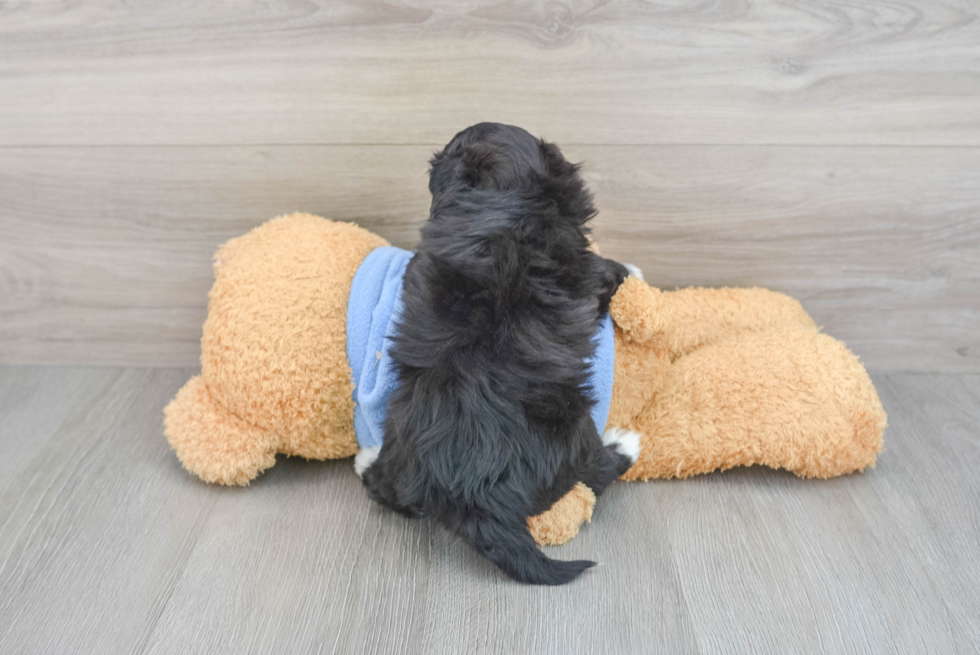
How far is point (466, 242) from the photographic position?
2.58 feet

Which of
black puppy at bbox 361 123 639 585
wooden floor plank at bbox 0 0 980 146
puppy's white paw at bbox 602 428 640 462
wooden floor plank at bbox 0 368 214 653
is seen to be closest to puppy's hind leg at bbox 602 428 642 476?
puppy's white paw at bbox 602 428 640 462

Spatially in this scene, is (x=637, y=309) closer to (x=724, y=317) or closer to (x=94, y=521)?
(x=724, y=317)

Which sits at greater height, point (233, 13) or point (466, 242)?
point (233, 13)

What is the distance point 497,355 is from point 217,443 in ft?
1.51

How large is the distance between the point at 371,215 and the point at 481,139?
373 millimetres

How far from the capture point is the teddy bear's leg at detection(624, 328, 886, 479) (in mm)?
963

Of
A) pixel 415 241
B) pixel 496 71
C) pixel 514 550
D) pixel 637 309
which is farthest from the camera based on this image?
A: pixel 415 241

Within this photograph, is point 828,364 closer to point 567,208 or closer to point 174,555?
point 567,208

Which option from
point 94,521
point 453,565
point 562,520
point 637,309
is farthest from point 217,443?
point 637,309

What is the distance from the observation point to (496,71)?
1043mm

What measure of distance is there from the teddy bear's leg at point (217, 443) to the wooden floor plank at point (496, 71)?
17.4 inches

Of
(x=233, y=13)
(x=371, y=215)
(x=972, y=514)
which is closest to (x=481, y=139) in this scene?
(x=371, y=215)

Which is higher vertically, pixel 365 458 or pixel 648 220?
pixel 648 220

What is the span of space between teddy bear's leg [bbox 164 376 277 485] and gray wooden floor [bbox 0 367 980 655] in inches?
1.7
